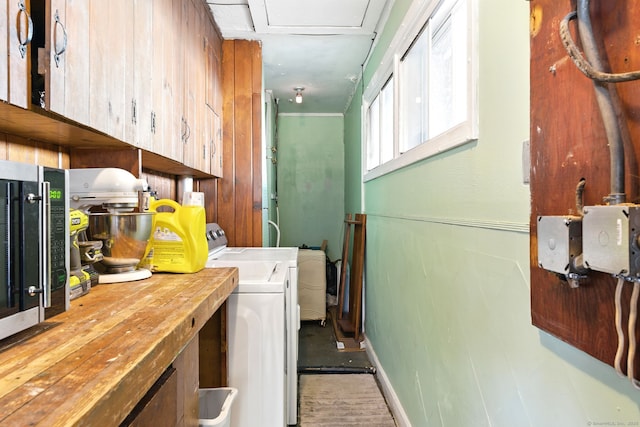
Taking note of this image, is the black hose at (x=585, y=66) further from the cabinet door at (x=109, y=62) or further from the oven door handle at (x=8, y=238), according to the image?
the cabinet door at (x=109, y=62)

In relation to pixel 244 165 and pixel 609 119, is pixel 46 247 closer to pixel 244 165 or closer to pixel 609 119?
pixel 609 119

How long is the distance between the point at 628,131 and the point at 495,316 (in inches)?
24.2

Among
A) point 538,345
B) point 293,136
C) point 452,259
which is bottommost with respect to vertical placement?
point 538,345

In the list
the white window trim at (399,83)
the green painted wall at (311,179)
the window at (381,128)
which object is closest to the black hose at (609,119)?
the white window trim at (399,83)

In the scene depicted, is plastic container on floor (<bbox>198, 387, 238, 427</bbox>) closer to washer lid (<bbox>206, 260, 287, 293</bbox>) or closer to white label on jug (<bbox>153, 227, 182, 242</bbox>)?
washer lid (<bbox>206, 260, 287, 293</bbox>)

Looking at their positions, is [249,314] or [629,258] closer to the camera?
[629,258]

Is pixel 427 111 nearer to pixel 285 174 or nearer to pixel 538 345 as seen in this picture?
pixel 538 345

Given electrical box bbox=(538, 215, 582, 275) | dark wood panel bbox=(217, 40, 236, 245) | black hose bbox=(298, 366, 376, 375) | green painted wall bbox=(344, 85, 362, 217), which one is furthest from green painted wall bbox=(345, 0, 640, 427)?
green painted wall bbox=(344, 85, 362, 217)

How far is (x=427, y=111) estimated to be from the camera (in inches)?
69.1

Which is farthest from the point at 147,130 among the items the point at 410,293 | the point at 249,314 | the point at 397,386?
the point at 397,386

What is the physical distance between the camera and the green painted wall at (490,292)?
770mm

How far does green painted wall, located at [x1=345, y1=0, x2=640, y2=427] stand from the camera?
0.77 m

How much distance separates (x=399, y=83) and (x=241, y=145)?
1329 millimetres

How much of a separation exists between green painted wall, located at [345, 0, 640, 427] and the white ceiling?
122 centimetres
